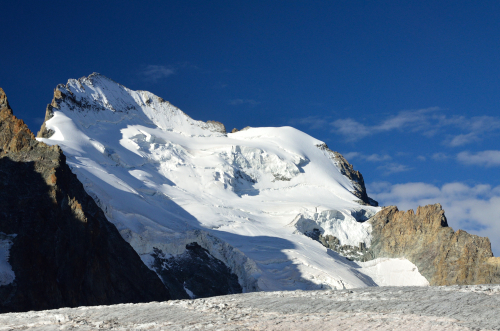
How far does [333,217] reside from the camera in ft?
322

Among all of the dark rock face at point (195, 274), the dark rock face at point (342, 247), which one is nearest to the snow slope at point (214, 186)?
the dark rock face at point (342, 247)

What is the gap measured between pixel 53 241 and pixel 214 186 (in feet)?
211

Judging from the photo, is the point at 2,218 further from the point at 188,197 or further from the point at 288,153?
the point at 288,153

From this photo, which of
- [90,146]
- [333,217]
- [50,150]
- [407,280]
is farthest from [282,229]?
[50,150]

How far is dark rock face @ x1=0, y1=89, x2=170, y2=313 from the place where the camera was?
3334cm

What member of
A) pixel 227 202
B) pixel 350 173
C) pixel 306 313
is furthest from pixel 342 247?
pixel 306 313

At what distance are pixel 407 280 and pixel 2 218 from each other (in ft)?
219

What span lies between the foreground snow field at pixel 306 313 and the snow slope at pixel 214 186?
3764 centimetres

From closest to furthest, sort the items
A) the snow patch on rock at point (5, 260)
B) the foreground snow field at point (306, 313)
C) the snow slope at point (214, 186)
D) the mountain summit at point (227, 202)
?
the foreground snow field at point (306, 313) < the snow patch on rock at point (5, 260) < the mountain summit at point (227, 202) < the snow slope at point (214, 186)

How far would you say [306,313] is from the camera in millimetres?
18734

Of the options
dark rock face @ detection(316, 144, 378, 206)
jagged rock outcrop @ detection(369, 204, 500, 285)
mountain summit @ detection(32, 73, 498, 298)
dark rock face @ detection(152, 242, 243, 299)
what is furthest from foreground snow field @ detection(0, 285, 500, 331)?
dark rock face @ detection(316, 144, 378, 206)

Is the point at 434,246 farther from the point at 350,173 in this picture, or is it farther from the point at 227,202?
the point at 350,173

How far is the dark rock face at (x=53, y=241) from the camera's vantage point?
3334 cm

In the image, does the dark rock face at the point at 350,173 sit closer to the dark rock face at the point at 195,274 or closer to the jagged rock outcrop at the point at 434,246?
the jagged rock outcrop at the point at 434,246
